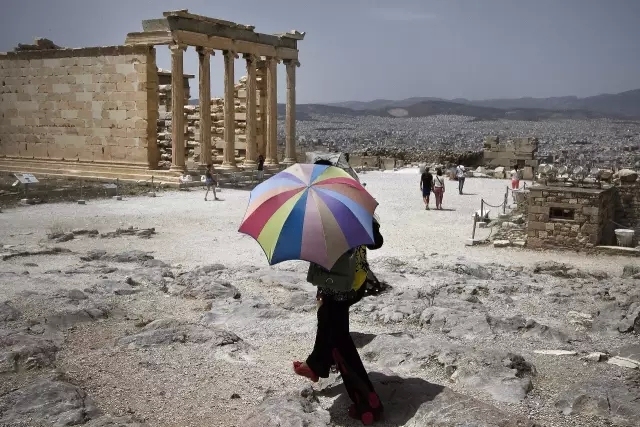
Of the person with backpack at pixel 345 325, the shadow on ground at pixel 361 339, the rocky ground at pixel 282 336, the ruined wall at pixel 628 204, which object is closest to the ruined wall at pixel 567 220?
the rocky ground at pixel 282 336

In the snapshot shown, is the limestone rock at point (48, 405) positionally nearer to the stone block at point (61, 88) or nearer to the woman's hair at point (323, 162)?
the woman's hair at point (323, 162)

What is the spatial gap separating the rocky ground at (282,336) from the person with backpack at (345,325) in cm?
24

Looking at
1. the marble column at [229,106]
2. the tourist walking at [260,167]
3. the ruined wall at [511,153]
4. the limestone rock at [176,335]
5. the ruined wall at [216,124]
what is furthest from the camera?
the ruined wall at [511,153]

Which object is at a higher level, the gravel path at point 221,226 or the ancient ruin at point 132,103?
the ancient ruin at point 132,103

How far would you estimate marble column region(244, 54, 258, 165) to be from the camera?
2744 centimetres

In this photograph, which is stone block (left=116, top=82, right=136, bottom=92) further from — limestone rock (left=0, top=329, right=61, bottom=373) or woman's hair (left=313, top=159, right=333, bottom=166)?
woman's hair (left=313, top=159, right=333, bottom=166)

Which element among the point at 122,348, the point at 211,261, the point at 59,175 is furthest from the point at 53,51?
the point at 122,348

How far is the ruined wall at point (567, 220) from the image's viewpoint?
1334 cm

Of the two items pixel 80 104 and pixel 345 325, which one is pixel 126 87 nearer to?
pixel 80 104

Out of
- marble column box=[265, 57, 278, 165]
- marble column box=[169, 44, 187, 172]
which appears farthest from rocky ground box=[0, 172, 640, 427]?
marble column box=[265, 57, 278, 165]

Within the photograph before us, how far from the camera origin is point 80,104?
27578mm

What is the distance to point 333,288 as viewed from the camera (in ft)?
16.4

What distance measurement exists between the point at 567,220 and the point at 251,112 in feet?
55.8

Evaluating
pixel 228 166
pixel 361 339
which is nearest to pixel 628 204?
pixel 361 339
